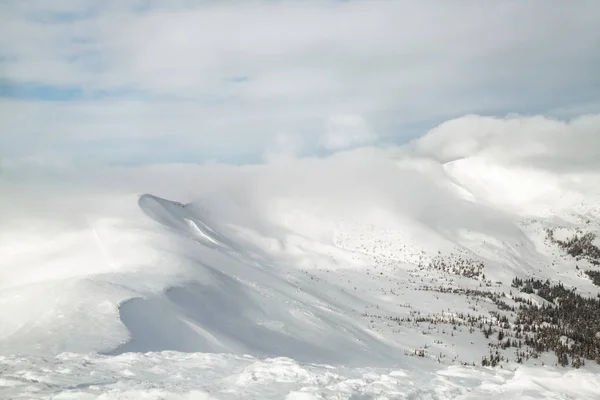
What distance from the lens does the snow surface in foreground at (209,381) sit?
40.0 ft

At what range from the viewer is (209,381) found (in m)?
14.3

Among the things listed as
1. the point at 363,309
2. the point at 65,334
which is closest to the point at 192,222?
the point at 363,309

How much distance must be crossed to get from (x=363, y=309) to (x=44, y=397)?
41.5 meters

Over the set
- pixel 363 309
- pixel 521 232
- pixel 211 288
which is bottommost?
pixel 363 309

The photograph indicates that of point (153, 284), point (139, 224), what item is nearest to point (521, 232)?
point (139, 224)

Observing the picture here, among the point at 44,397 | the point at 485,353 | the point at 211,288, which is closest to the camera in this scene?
the point at 44,397

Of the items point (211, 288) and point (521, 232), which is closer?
point (211, 288)

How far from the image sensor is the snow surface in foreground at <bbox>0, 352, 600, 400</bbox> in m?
12.2

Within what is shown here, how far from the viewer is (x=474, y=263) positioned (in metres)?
102

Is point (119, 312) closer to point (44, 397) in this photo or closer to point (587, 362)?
point (44, 397)

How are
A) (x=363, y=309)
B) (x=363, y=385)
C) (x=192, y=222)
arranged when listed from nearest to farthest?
(x=363, y=385), (x=363, y=309), (x=192, y=222)

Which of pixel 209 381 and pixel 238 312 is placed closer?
pixel 209 381

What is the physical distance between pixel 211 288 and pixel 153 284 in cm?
473

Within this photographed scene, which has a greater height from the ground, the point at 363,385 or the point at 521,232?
the point at 521,232
